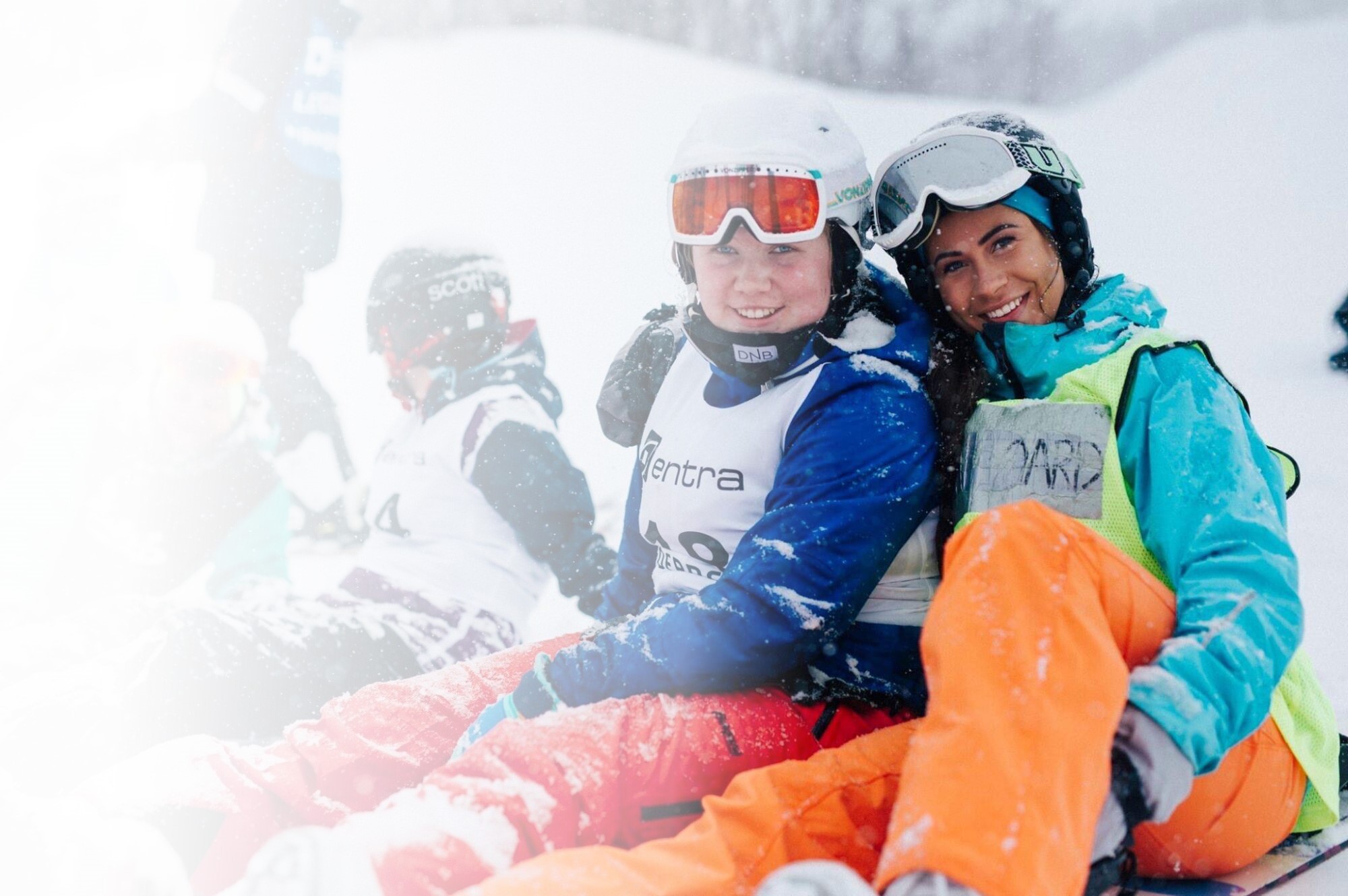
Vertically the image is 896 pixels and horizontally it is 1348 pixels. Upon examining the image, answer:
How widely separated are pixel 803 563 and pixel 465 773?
501mm

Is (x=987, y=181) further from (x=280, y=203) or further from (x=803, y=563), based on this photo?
(x=280, y=203)

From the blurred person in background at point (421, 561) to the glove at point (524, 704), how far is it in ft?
3.00

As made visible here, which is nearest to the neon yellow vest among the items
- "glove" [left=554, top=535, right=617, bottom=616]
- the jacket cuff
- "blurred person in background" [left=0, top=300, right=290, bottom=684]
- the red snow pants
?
the red snow pants

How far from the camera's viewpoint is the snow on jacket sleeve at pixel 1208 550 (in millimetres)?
992

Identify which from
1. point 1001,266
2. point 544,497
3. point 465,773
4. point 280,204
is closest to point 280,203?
point 280,204

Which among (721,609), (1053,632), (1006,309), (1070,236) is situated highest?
(1070,236)

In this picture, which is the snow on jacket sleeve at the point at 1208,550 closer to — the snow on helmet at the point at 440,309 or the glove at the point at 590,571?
the glove at the point at 590,571

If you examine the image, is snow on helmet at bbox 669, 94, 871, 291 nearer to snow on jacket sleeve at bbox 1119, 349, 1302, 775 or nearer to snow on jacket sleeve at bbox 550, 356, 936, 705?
snow on jacket sleeve at bbox 550, 356, 936, 705

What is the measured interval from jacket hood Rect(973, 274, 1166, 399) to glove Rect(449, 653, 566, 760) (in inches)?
31.7

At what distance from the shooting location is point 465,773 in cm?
118

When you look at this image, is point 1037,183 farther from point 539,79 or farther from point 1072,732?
point 539,79

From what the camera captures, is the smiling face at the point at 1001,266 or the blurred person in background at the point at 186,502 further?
the blurred person in background at the point at 186,502

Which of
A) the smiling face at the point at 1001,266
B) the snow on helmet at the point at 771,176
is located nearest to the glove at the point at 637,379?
the snow on helmet at the point at 771,176

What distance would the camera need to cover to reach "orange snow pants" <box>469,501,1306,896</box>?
2.93 ft
